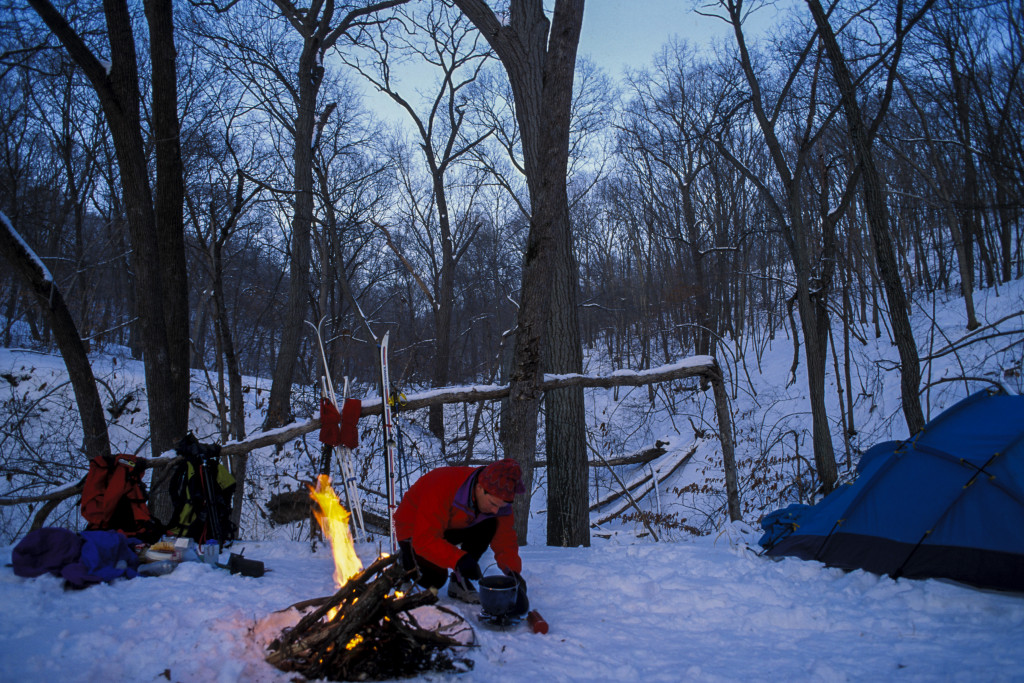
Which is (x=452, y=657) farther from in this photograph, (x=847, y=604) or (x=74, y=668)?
(x=847, y=604)

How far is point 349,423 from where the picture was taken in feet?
16.3

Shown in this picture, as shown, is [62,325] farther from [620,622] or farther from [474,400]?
[620,622]

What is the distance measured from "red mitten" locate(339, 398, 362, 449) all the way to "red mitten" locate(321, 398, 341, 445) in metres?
0.04

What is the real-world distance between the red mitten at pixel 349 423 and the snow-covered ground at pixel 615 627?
1053 millimetres

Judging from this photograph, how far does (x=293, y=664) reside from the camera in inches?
109

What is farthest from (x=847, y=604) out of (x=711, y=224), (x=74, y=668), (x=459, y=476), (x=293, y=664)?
(x=711, y=224)

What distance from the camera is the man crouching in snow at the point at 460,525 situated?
143 inches

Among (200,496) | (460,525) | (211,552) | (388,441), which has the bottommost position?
(211,552)

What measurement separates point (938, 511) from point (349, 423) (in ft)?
16.1

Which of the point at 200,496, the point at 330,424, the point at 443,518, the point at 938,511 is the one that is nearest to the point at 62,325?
the point at 200,496

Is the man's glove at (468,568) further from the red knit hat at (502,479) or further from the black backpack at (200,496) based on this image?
the black backpack at (200,496)

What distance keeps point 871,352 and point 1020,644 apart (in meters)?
16.4

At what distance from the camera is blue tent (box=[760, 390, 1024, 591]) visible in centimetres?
420

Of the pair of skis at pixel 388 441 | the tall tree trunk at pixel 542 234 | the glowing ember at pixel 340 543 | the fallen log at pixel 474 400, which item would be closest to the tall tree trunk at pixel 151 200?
the fallen log at pixel 474 400
